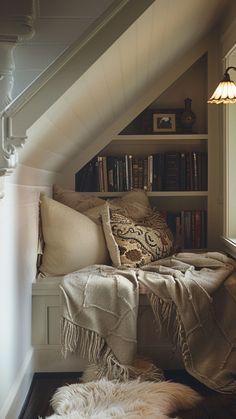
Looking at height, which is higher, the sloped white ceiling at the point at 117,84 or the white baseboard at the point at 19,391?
the sloped white ceiling at the point at 117,84

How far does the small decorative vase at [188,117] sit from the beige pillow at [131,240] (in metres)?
0.79

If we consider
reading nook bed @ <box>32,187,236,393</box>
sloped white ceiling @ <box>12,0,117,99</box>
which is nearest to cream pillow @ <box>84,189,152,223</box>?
reading nook bed @ <box>32,187,236,393</box>

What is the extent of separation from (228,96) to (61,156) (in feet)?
3.24

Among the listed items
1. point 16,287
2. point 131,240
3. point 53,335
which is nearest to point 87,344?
point 53,335

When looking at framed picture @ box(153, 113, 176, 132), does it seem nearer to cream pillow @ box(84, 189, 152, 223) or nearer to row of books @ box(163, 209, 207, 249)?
cream pillow @ box(84, 189, 152, 223)

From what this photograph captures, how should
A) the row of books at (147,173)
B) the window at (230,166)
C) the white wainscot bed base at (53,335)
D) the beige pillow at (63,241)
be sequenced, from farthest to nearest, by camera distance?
1. the row of books at (147,173)
2. the window at (230,166)
3. the beige pillow at (63,241)
4. the white wainscot bed base at (53,335)

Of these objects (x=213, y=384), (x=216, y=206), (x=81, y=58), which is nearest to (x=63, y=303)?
(x=213, y=384)

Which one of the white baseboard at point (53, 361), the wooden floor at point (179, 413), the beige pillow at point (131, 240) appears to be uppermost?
the beige pillow at point (131, 240)

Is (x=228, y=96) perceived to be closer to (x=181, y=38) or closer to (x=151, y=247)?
(x=181, y=38)

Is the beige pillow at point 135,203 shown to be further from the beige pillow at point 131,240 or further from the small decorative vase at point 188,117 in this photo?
the small decorative vase at point 188,117

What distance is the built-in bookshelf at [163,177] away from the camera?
129 inches

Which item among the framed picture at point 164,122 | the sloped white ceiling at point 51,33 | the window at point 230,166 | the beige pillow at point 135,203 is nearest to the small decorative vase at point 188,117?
the framed picture at point 164,122

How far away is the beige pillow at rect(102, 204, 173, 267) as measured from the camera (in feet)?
8.84

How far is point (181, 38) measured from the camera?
2.77 metres
